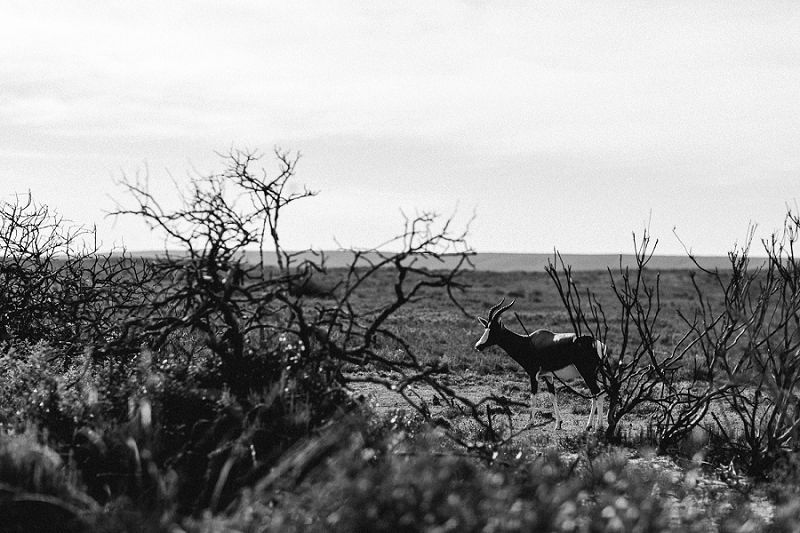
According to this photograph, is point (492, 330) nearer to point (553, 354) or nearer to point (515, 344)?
point (515, 344)

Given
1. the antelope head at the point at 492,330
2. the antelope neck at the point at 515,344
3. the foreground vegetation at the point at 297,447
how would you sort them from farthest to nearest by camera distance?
the antelope head at the point at 492,330
the antelope neck at the point at 515,344
the foreground vegetation at the point at 297,447

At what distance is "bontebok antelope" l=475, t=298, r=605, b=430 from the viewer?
1073 cm

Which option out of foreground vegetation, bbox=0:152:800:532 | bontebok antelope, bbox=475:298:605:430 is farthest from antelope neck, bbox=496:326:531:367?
foreground vegetation, bbox=0:152:800:532

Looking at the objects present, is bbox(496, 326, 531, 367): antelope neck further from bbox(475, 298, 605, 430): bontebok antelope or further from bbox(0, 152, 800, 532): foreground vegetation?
bbox(0, 152, 800, 532): foreground vegetation

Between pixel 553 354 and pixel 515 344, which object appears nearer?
pixel 553 354

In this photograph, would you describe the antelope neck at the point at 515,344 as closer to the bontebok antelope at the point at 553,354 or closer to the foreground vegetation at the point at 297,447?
the bontebok antelope at the point at 553,354

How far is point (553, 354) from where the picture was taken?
1134 cm

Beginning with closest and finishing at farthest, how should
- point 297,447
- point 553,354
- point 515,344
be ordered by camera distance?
point 297,447, point 553,354, point 515,344

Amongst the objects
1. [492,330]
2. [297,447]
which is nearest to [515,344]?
[492,330]

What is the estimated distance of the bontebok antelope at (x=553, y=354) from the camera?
10.7 m

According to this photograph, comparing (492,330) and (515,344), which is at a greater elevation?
(492,330)

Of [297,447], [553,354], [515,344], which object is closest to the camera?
[297,447]

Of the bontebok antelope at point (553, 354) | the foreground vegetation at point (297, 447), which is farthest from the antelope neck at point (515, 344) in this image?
the foreground vegetation at point (297, 447)

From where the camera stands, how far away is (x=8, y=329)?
12.1 meters
